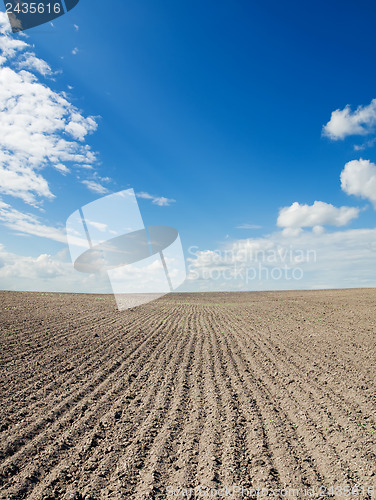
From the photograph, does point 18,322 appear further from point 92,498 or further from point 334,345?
point 334,345

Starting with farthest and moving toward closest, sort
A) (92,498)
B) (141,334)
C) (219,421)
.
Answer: (141,334)
(219,421)
(92,498)

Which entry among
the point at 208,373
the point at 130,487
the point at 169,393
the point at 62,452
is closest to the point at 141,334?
the point at 208,373

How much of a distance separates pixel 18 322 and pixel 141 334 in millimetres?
6401

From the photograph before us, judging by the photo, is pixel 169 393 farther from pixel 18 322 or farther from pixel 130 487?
pixel 18 322

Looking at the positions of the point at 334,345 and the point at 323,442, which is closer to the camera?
the point at 323,442

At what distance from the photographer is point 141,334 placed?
44.5ft

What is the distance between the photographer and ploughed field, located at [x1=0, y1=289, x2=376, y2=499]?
3811 millimetres

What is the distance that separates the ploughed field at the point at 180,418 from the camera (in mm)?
3811

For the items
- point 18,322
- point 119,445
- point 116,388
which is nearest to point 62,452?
point 119,445

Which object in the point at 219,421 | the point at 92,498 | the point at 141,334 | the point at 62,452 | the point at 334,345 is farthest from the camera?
the point at 141,334

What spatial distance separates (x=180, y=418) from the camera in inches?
215

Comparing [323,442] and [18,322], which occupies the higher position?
[18,322]

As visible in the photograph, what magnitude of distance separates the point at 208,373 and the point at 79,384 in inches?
138

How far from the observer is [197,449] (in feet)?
14.5
